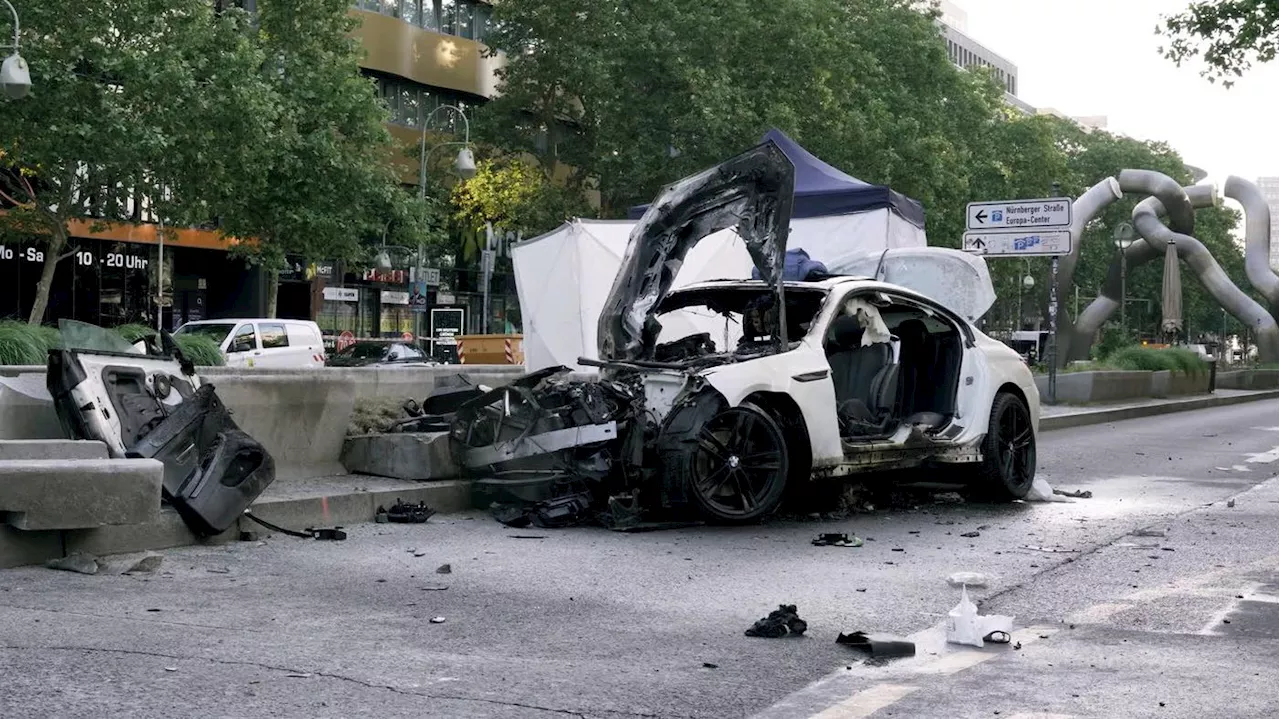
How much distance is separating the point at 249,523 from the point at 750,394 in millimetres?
3165

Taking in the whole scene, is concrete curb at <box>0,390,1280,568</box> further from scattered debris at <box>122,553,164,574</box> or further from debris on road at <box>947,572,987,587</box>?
debris on road at <box>947,572,987,587</box>

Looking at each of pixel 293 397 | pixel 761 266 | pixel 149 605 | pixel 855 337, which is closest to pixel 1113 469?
pixel 855 337

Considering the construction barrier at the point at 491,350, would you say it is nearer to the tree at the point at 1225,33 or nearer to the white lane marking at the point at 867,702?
the tree at the point at 1225,33

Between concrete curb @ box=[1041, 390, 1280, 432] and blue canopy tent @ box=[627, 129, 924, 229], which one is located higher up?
blue canopy tent @ box=[627, 129, 924, 229]

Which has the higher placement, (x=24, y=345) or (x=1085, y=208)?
(x=1085, y=208)

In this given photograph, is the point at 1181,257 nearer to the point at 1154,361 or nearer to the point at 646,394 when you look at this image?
the point at 1154,361

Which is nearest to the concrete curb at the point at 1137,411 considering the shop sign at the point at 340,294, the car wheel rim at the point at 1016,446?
the car wheel rim at the point at 1016,446

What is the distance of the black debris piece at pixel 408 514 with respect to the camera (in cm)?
981

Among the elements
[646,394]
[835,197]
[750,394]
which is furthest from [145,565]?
[835,197]

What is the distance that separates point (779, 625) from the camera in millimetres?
5992

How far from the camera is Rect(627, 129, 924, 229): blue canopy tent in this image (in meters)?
20.3

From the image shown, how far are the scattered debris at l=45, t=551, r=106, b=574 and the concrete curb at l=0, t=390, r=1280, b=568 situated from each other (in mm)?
141

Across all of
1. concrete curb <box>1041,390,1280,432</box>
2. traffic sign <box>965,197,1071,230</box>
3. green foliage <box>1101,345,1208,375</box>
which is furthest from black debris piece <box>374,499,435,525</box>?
green foliage <box>1101,345,1208,375</box>

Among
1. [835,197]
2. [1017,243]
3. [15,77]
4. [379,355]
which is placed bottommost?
[379,355]
